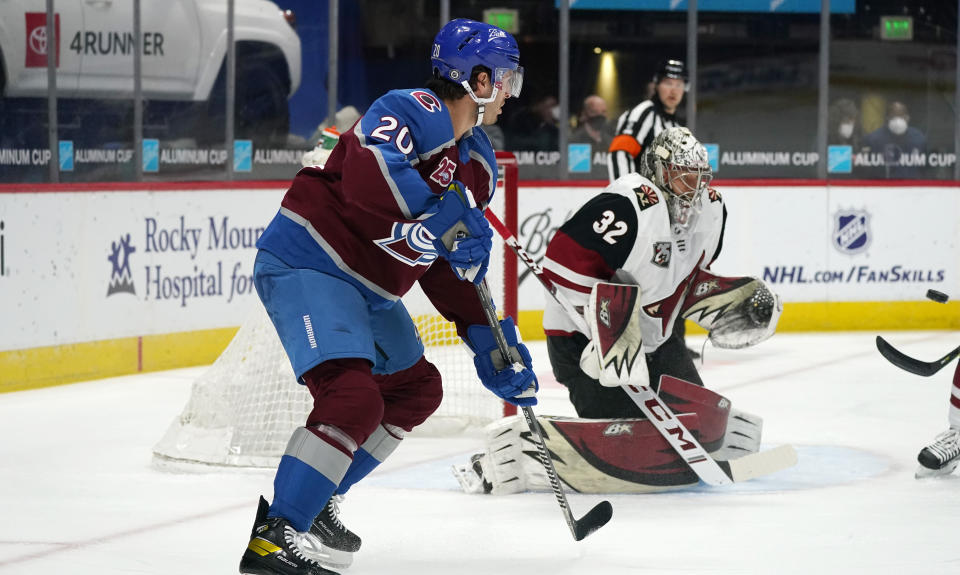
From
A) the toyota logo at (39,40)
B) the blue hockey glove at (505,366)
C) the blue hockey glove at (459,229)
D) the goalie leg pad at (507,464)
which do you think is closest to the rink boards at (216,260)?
the toyota logo at (39,40)

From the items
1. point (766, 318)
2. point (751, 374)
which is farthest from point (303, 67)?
point (766, 318)

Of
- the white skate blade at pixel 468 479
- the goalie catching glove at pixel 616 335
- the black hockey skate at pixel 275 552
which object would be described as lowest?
the white skate blade at pixel 468 479

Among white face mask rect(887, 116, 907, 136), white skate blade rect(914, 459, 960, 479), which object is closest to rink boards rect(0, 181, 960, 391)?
white face mask rect(887, 116, 907, 136)

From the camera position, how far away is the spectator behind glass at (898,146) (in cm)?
838

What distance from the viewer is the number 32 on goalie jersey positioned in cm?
339

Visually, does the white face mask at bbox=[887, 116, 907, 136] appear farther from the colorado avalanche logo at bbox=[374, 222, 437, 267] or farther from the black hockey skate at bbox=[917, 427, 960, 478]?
the colorado avalanche logo at bbox=[374, 222, 437, 267]

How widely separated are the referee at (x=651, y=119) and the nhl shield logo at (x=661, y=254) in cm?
245

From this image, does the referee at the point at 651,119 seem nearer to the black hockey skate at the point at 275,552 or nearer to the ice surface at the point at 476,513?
the ice surface at the point at 476,513

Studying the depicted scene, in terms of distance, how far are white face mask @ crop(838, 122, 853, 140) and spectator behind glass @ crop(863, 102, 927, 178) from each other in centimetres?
11

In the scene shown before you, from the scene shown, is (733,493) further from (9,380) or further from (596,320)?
(9,380)

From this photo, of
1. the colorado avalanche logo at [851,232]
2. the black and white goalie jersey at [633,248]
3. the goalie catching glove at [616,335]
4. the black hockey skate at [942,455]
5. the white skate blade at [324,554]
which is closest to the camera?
the white skate blade at [324,554]

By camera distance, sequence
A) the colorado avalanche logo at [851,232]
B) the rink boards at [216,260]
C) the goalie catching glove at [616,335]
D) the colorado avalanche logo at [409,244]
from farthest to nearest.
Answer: the colorado avalanche logo at [851,232] < the rink boards at [216,260] < the goalie catching glove at [616,335] < the colorado avalanche logo at [409,244]

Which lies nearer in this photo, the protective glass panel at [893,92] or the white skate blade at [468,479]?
the white skate blade at [468,479]

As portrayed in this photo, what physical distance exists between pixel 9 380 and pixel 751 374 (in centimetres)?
297
